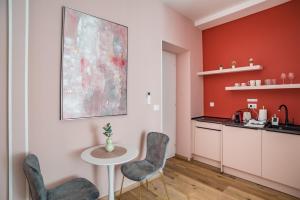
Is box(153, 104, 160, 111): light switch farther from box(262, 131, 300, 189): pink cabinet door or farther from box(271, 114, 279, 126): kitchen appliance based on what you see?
box(271, 114, 279, 126): kitchen appliance

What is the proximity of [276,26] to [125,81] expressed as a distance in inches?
107

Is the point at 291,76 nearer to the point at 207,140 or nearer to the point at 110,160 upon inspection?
the point at 207,140

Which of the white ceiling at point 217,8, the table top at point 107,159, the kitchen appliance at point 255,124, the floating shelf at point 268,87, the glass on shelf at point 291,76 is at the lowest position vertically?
the table top at point 107,159

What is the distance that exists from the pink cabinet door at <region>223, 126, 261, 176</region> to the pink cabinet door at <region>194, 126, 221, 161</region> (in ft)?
0.49

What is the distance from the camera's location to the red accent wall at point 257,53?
251 centimetres

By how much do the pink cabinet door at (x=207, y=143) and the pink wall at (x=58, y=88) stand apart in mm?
1020

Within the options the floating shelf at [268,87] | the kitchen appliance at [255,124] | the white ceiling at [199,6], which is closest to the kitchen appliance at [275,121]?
the kitchen appliance at [255,124]

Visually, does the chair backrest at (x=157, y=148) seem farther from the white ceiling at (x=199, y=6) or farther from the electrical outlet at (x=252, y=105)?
the white ceiling at (x=199, y=6)

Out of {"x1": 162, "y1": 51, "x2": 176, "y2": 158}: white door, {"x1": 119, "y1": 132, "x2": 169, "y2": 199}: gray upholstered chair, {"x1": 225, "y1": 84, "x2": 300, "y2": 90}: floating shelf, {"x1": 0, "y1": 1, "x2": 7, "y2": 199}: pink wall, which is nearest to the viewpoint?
{"x1": 0, "y1": 1, "x2": 7, "y2": 199}: pink wall

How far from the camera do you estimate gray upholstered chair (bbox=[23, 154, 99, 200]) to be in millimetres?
1173

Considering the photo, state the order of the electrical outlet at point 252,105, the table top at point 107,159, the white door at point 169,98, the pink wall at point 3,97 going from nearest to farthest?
the pink wall at point 3,97 < the table top at point 107,159 < the electrical outlet at point 252,105 < the white door at point 169,98

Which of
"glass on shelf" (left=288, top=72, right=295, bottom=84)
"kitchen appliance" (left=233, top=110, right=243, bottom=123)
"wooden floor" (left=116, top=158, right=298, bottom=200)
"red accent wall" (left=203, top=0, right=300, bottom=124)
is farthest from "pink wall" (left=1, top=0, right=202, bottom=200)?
"glass on shelf" (left=288, top=72, right=295, bottom=84)

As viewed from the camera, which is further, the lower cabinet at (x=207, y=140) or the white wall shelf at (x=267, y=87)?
the lower cabinet at (x=207, y=140)

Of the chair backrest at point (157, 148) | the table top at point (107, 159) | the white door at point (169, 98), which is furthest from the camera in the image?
the white door at point (169, 98)
